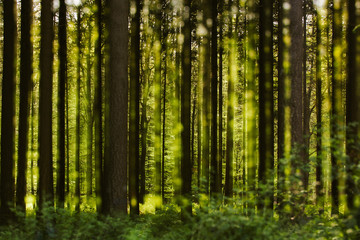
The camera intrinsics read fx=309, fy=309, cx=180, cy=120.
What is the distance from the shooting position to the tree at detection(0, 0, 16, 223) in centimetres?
1008

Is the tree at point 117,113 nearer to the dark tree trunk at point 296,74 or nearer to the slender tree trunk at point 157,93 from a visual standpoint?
the dark tree trunk at point 296,74

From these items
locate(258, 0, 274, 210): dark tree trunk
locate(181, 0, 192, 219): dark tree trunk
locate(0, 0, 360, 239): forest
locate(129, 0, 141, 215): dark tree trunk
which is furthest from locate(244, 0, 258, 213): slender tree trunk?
locate(129, 0, 141, 215): dark tree trunk

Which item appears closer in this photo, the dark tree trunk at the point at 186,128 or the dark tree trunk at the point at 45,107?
the dark tree trunk at the point at 45,107

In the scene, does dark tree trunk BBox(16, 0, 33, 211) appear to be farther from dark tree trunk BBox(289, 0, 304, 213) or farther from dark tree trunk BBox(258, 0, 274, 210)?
dark tree trunk BBox(289, 0, 304, 213)

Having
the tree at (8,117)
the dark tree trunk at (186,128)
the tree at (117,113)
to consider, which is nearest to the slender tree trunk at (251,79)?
the dark tree trunk at (186,128)

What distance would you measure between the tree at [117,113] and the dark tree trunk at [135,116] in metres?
4.67

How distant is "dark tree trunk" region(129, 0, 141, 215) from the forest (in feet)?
0.15

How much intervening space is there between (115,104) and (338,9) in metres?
11.2

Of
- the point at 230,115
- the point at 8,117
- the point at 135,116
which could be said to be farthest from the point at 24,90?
the point at 230,115

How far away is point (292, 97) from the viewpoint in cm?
916

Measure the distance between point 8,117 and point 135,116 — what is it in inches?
191

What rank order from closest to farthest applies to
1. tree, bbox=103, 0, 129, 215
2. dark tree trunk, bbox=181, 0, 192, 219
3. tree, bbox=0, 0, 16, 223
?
tree, bbox=103, 0, 129, 215 < tree, bbox=0, 0, 16, 223 < dark tree trunk, bbox=181, 0, 192, 219

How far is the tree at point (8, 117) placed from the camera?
1008cm

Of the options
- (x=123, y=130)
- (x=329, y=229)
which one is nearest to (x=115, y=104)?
(x=123, y=130)
